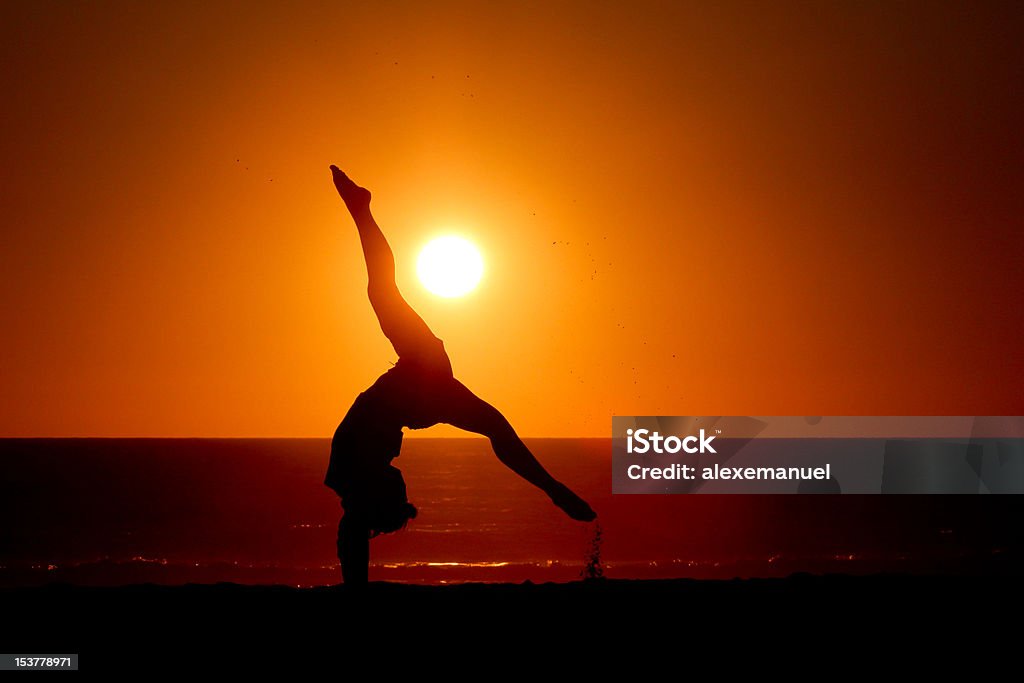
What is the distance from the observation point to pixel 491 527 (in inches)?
2361

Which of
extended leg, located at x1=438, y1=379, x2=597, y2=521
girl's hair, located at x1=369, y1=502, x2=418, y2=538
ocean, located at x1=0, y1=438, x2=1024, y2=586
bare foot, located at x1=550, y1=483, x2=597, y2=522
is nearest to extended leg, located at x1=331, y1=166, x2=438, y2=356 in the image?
extended leg, located at x1=438, y1=379, x2=597, y2=521

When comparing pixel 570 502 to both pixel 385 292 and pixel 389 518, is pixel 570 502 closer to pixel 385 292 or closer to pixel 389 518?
pixel 389 518

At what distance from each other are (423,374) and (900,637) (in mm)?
4482

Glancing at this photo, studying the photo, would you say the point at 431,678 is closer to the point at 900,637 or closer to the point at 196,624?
the point at 196,624

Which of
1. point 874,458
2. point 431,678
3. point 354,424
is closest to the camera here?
point 431,678

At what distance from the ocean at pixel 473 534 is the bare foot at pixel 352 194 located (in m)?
14.8

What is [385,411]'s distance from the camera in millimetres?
7344

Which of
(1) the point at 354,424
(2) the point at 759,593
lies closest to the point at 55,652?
(1) the point at 354,424

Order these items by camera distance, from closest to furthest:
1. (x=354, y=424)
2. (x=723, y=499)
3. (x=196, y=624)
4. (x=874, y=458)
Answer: (x=196, y=624), (x=354, y=424), (x=723, y=499), (x=874, y=458)

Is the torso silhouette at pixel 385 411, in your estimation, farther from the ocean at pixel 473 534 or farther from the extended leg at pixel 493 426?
the ocean at pixel 473 534

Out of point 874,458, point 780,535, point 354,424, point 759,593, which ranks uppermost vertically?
point 354,424

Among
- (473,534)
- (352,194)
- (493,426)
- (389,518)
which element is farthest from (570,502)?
(473,534)

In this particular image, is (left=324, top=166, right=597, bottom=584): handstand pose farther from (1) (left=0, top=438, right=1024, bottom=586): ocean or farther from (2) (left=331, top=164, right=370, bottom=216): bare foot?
(1) (left=0, top=438, right=1024, bottom=586): ocean

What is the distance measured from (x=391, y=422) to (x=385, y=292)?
1.17 meters
